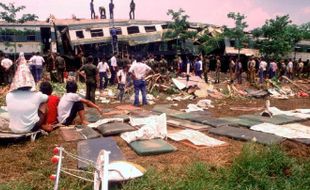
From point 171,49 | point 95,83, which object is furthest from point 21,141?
point 171,49

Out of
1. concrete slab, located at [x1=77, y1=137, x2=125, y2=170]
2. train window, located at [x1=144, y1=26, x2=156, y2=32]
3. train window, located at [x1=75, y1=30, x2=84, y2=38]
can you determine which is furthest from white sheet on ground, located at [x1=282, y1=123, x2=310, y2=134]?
train window, located at [x1=144, y1=26, x2=156, y2=32]

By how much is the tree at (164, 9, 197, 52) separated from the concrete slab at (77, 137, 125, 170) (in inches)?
808

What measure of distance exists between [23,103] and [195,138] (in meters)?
3.03

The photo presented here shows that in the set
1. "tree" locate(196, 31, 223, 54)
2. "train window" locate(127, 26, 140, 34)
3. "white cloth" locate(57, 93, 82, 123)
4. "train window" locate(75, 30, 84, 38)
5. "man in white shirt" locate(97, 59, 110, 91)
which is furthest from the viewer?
"tree" locate(196, 31, 223, 54)

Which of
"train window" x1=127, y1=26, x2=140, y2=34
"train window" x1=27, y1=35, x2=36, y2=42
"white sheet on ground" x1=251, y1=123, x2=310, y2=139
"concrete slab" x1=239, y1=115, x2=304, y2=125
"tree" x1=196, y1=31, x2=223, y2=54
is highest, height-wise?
"train window" x1=127, y1=26, x2=140, y2=34

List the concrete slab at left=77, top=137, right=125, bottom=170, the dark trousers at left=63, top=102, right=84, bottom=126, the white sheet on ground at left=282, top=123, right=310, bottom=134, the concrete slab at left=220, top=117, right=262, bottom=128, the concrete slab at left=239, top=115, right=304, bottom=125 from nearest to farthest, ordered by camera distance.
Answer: the concrete slab at left=77, top=137, right=125, bottom=170
the dark trousers at left=63, top=102, right=84, bottom=126
the white sheet on ground at left=282, top=123, right=310, bottom=134
the concrete slab at left=220, top=117, right=262, bottom=128
the concrete slab at left=239, top=115, right=304, bottom=125

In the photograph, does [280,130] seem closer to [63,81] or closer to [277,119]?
[277,119]

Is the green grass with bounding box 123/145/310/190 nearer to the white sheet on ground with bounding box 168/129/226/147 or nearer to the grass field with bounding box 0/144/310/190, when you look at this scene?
the grass field with bounding box 0/144/310/190

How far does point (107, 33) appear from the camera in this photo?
23578mm

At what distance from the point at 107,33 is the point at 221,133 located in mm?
18009

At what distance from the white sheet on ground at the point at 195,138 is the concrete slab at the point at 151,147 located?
0.47 metres

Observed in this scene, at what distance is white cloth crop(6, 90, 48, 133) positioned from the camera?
6.09 metres

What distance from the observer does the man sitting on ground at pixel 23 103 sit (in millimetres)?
6090

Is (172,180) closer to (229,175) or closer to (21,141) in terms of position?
(229,175)
